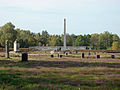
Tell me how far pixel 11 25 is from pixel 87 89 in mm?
97395

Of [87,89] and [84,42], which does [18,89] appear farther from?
[84,42]

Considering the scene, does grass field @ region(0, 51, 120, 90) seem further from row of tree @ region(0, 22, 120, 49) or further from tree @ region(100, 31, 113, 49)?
tree @ region(100, 31, 113, 49)

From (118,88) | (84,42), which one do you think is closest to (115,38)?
(84,42)

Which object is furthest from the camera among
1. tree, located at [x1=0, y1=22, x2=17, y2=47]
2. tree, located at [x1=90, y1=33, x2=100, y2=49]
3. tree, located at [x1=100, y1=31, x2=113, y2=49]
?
tree, located at [x1=90, y1=33, x2=100, y2=49]

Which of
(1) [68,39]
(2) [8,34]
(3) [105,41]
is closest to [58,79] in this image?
(2) [8,34]

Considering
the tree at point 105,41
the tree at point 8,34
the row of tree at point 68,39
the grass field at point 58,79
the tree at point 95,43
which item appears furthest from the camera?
the tree at point 95,43

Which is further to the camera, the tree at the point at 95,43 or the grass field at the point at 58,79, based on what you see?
the tree at the point at 95,43

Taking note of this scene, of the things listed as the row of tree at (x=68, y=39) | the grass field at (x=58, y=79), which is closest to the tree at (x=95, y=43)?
the row of tree at (x=68, y=39)

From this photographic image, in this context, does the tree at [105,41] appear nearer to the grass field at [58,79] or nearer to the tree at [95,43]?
the tree at [95,43]

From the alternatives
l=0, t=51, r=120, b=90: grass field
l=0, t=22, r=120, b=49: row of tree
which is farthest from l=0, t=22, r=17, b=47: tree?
l=0, t=51, r=120, b=90: grass field

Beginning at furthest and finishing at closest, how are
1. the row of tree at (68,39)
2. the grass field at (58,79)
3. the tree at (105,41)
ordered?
the tree at (105,41), the row of tree at (68,39), the grass field at (58,79)

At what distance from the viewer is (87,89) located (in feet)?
33.6

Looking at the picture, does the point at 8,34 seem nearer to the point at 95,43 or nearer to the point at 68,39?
the point at 95,43

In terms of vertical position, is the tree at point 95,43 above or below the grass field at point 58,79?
above
